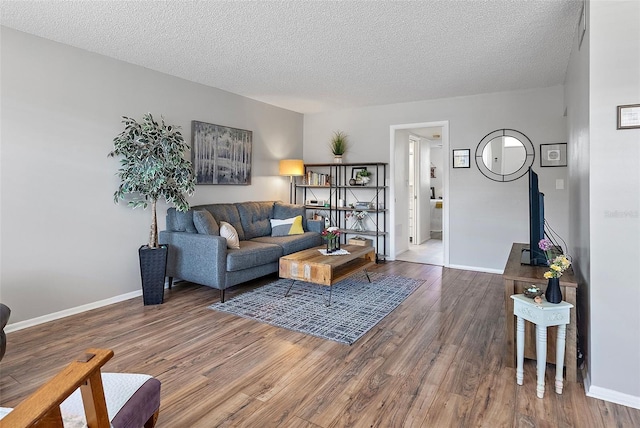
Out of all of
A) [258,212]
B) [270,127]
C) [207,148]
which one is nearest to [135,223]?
[207,148]

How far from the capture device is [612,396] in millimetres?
1967

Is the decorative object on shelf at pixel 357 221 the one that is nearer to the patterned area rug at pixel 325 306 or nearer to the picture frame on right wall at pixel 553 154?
the patterned area rug at pixel 325 306

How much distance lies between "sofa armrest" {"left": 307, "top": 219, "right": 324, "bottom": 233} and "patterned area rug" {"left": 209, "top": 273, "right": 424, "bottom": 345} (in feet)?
3.64

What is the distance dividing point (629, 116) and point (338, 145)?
4210mm

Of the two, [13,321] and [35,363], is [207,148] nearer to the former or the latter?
[13,321]

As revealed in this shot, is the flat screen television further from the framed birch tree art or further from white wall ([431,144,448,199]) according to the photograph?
white wall ([431,144,448,199])

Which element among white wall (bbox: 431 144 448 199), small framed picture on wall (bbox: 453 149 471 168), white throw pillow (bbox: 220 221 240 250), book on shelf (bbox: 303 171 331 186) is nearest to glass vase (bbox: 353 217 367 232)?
book on shelf (bbox: 303 171 331 186)

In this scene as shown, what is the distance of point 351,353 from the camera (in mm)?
2561

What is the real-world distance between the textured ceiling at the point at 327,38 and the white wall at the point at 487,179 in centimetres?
36

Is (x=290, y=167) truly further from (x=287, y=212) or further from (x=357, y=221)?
(x=357, y=221)

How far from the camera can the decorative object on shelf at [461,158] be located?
16.6 feet

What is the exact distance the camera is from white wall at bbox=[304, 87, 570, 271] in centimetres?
457

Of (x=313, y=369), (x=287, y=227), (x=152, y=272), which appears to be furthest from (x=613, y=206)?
(x=287, y=227)

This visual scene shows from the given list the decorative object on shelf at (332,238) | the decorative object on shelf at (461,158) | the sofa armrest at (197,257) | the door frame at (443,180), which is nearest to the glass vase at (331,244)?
the decorative object on shelf at (332,238)
